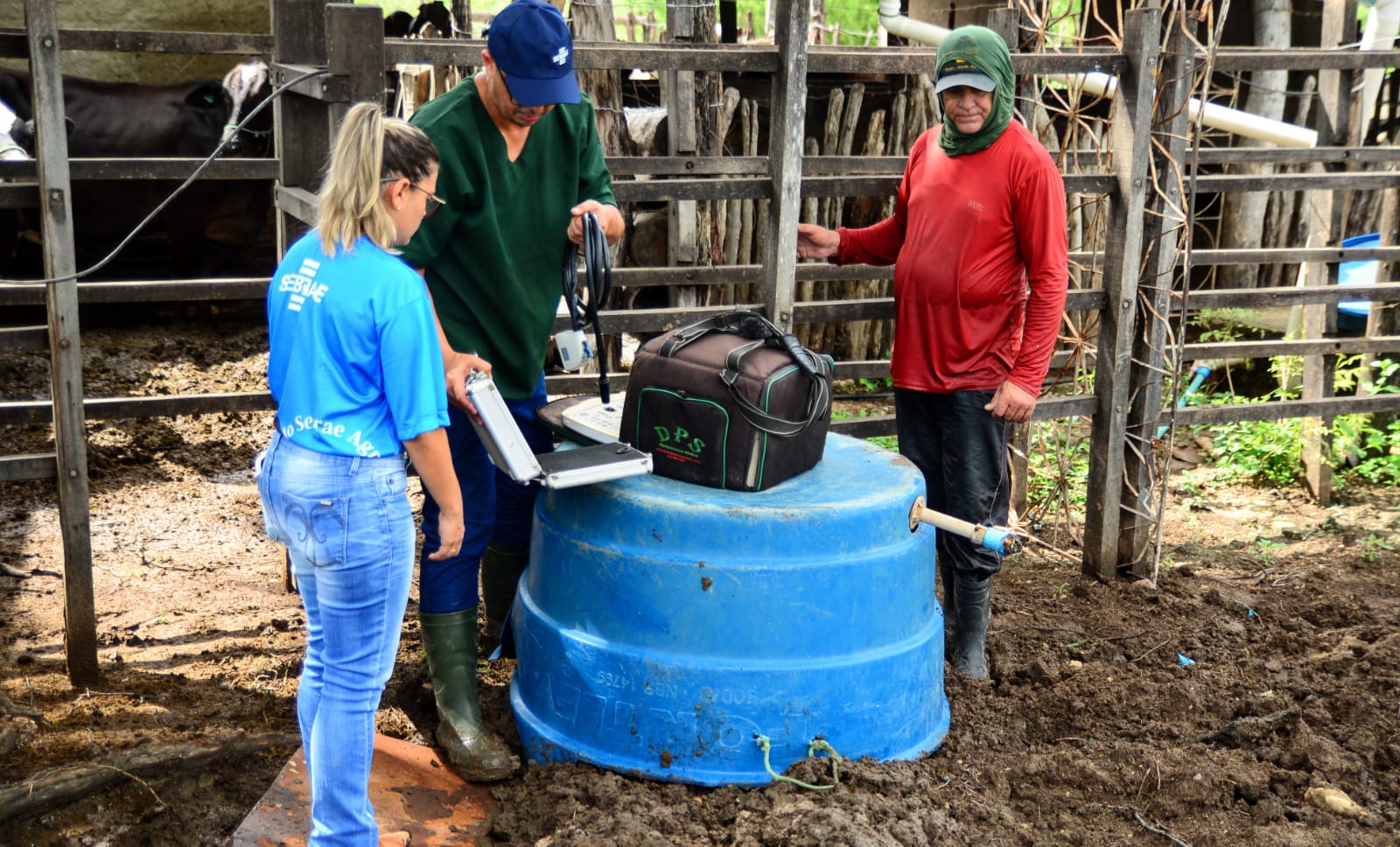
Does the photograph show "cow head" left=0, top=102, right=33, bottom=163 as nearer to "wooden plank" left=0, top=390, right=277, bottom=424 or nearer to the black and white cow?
"wooden plank" left=0, top=390, right=277, bottom=424

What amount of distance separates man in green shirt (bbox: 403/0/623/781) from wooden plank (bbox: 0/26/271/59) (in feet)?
3.33

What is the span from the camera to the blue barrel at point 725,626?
323cm

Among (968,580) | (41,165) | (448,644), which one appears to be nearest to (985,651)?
(968,580)

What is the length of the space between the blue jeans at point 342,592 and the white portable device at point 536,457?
32 cm

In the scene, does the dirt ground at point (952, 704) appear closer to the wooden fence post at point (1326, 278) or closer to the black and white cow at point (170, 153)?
the wooden fence post at point (1326, 278)

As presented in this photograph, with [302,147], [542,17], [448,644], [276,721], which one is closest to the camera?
[542,17]

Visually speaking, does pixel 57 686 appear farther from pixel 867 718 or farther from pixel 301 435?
Answer: pixel 867 718

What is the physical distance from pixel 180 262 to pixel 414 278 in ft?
23.0

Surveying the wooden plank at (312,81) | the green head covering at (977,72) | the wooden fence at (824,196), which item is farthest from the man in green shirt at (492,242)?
the green head covering at (977,72)

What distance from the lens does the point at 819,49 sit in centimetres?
461

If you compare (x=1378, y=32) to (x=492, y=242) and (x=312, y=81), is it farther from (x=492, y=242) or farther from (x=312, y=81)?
(x=312, y=81)

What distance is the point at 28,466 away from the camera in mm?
3922

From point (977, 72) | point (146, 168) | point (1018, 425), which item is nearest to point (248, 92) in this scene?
point (146, 168)

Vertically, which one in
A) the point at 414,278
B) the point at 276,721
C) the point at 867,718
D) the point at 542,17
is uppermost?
the point at 542,17
